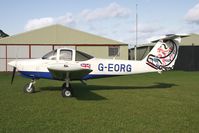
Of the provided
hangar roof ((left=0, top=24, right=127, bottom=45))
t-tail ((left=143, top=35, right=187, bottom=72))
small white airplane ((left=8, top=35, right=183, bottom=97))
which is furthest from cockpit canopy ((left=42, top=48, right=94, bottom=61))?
hangar roof ((left=0, top=24, right=127, bottom=45))

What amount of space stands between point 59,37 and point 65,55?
24.9 metres

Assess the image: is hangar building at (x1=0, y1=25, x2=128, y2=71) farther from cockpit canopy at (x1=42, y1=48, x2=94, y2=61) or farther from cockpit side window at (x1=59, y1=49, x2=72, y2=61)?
cockpit side window at (x1=59, y1=49, x2=72, y2=61)

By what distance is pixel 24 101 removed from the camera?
11.3 m

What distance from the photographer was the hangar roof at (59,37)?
Result: 37.0 m

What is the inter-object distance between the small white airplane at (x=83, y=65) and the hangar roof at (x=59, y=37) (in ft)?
74.9

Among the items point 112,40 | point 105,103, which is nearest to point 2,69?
point 112,40

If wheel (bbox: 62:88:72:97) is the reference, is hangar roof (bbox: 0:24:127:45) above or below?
above

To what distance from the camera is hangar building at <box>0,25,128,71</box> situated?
35.8 meters

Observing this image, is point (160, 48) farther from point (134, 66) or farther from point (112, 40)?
point (112, 40)

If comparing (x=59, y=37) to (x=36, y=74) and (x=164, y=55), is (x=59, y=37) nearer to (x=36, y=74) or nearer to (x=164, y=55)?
(x=164, y=55)

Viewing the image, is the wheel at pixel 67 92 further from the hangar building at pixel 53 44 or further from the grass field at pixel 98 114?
the hangar building at pixel 53 44

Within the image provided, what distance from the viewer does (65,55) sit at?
13.6m

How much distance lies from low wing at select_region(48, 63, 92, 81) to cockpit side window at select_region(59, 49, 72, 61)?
65cm

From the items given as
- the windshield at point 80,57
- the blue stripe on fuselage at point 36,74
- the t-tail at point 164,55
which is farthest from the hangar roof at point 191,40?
the blue stripe on fuselage at point 36,74
